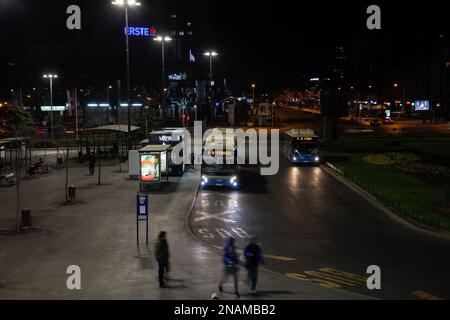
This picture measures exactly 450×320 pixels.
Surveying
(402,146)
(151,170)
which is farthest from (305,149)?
(151,170)

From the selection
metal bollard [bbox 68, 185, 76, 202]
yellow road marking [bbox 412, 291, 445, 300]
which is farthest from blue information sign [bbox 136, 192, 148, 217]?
yellow road marking [bbox 412, 291, 445, 300]

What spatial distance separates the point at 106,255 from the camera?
789 inches

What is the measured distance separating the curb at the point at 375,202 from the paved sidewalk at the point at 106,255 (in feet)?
32.4

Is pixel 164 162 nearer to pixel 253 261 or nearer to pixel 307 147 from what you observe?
pixel 307 147

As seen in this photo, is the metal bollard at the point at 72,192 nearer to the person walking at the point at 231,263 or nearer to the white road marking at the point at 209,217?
the white road marking at the point at 209,217

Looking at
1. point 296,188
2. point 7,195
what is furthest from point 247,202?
point 7,195

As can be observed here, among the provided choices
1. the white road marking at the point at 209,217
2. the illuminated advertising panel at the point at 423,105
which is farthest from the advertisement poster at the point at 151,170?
the illuminated advertising panel at the point at 423,105

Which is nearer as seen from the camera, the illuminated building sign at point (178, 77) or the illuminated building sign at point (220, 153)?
the illuminated building sign at point (220, 153)

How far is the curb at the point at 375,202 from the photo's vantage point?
79.6ft

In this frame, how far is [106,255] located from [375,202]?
56.0 feet

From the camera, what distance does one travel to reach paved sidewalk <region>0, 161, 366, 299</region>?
1581 cm

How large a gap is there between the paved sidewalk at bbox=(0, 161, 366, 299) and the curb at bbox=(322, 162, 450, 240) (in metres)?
Result: 9.88

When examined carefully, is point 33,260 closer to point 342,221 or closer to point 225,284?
point 225,284

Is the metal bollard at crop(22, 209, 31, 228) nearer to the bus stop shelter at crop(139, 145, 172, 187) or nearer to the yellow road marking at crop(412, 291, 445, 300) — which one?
the bus stop shelter at crop(139, 145, 172, 187)
